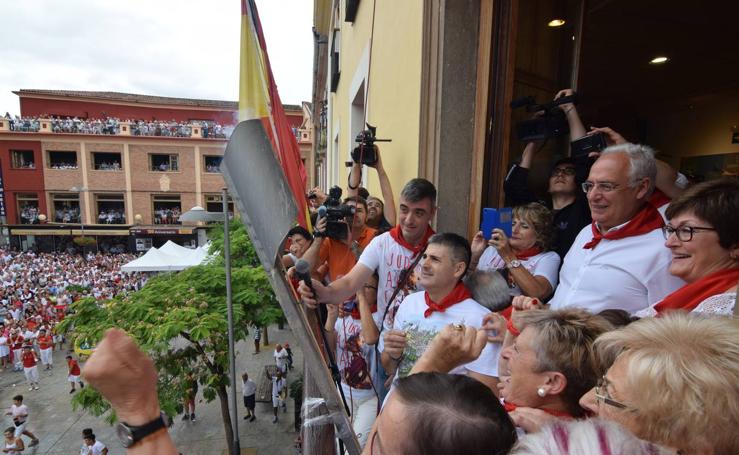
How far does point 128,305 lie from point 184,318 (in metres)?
1.52

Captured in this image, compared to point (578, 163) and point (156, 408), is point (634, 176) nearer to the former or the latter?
point (578, 163)

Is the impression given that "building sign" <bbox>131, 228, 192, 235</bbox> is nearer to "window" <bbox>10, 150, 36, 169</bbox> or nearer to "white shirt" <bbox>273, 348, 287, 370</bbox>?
"window" <bbox>10, 150, 36, 169</bbox>

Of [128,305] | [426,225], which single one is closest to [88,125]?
[128,305]

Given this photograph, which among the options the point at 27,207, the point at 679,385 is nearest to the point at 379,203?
the point at 679,385

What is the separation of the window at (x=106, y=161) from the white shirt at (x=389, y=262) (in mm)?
33877

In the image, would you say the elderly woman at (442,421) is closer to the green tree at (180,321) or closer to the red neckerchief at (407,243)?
the red neckerchief at (407,243)

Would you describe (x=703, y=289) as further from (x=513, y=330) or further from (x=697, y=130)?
(x=697, y=130)

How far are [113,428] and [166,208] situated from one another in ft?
84.6

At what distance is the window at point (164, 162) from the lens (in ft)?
99.2

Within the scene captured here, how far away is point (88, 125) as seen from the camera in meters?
29.0

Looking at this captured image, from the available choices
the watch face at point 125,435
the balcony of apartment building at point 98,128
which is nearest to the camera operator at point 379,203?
the watch face at point 125,435

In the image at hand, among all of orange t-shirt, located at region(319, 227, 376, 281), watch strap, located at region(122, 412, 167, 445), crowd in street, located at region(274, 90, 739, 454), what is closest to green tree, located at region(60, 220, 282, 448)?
orange t-shirt, located at region(319, 227, 376, 281)

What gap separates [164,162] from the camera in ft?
101

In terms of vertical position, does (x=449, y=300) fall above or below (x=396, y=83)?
below
